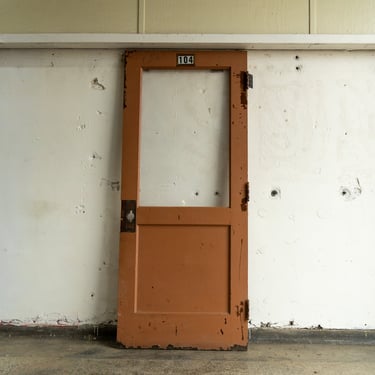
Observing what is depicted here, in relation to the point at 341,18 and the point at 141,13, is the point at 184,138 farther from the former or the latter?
the point at 341,18

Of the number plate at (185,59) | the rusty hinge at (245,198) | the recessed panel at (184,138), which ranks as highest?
the number plate at (185,59)

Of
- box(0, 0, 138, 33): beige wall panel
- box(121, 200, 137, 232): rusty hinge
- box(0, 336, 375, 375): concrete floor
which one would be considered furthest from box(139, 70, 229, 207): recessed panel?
box(0, 336, 375, 375): concrete floor

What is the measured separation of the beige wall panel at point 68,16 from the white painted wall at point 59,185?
0.55ft

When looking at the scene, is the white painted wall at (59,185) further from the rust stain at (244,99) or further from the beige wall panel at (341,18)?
the beige wall panel at (341,18)

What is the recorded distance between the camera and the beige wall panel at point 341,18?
2520 millimetres

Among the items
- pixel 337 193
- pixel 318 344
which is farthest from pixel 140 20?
pixel 318 344

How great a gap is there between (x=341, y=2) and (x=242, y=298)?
213cm

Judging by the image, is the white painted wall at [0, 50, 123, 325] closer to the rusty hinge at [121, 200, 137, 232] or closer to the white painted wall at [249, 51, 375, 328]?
the rusty hinge at [121, 200, 137, 232]

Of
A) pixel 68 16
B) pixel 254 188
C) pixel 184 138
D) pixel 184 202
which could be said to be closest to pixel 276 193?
pixel 254 188

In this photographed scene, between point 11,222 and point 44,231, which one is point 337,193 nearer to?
point 44,231

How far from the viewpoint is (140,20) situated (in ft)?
8.32

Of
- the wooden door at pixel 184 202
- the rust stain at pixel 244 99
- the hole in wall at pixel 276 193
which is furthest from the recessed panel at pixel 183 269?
the rust stain at pixel 244 99

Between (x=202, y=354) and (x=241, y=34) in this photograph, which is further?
(x=241, y=34)

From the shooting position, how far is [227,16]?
8.31ft
